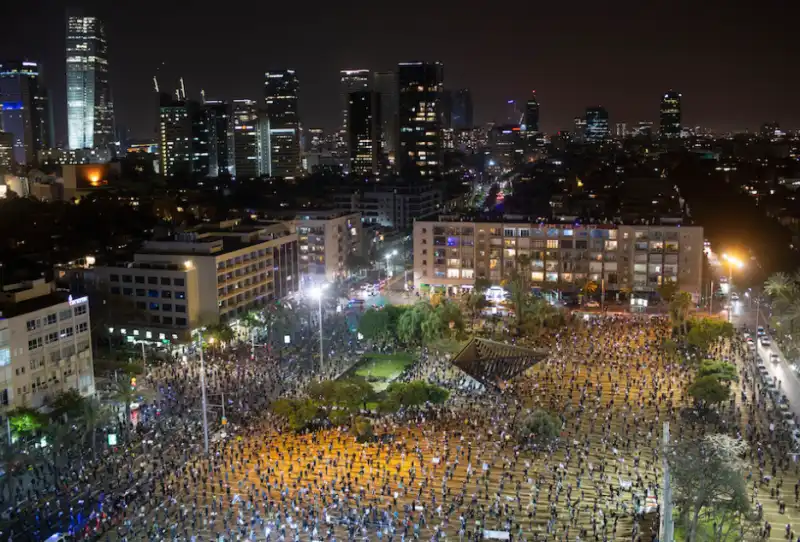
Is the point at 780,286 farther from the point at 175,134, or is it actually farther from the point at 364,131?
the point at 175,134

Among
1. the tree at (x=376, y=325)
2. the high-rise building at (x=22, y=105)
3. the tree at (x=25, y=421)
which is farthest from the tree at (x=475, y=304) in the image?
the high-rise building at (x=22, y=105)

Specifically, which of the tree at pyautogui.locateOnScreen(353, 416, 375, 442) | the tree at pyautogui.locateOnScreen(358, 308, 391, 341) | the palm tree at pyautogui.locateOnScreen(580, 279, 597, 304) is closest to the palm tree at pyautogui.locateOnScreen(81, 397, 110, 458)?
the tree at pyautogui.locateOnScreen(353, 416, 375, 442)

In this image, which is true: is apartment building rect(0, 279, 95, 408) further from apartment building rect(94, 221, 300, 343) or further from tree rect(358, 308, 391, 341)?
tree rect(358, 308, 391, 341)

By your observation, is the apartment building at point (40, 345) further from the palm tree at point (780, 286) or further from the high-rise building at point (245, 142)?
the high-rise building at point (245, 142)

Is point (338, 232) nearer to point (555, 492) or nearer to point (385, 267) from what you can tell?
point (385, 267)

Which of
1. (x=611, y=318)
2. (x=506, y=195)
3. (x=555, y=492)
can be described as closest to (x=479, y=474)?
(x=555, y=492)

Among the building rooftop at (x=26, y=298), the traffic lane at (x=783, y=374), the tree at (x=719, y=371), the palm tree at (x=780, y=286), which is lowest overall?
the traffic lane at (x=783, y=374)

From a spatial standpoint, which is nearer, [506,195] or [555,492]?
[555,492]
